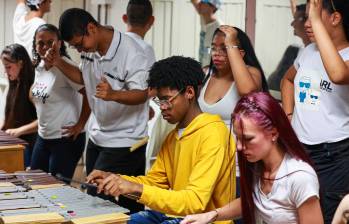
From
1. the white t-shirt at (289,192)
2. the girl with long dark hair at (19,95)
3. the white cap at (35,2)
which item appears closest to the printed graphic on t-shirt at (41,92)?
the girl with long dark hair at (19,95)

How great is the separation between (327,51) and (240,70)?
2.08ft

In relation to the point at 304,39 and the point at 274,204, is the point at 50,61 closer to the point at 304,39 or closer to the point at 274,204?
the point at 304,39

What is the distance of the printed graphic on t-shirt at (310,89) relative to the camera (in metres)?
2.79

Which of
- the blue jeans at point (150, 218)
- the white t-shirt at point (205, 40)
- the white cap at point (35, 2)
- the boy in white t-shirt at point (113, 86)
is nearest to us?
the blue jeans at point (150, 218)

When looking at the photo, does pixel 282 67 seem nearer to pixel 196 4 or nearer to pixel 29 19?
pixel 196 4

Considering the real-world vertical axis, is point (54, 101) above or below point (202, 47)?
below

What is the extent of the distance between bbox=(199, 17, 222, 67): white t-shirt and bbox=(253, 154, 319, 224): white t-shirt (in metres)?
2.93

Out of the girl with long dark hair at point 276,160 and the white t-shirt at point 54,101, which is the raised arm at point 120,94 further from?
the girl with long dark hair at point 276,160

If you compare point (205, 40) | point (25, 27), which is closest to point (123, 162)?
point (205, 40)

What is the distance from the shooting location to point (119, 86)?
357cm

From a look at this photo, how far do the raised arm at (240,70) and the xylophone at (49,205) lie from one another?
3.25 ft

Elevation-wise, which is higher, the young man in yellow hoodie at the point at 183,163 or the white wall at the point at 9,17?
the white wall at the point at 9,17

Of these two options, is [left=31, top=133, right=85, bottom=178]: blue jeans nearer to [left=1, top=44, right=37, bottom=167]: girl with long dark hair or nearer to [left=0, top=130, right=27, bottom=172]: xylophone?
[left=1, top=44, right=37, bottom=167]: girl with long dark hair

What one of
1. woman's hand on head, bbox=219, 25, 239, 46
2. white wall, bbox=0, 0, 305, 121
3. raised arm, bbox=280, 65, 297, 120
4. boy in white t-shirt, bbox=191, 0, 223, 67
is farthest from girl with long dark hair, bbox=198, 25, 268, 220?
boy in white t-shirt, bbox=191, 0, 223, 67
